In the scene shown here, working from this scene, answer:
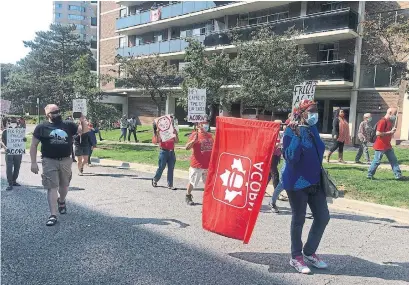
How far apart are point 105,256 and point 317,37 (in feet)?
70.9

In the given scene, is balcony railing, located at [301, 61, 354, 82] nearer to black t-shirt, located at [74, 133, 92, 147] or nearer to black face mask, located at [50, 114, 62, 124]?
black t-shirt, located at [74, 133, 92, 147]

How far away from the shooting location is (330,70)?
72.6ft

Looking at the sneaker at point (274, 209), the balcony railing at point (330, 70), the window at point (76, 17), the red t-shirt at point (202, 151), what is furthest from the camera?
the window at point (76, 17)

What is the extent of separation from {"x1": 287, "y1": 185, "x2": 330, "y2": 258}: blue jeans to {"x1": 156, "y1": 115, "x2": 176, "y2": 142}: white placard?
187 inches

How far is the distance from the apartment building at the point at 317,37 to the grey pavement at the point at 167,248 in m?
17.2

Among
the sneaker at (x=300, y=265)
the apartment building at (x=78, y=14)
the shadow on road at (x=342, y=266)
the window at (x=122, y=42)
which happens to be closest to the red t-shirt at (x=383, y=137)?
the shadow on road at (x=342, y=266)

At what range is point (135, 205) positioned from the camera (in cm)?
702

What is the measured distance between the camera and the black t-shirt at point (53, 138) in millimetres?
5695

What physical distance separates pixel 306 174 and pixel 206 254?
5.10 ft

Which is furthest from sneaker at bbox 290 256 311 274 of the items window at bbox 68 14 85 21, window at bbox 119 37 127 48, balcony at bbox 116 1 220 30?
window at bbox 68 14 85 21

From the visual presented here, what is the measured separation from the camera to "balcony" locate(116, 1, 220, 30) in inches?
1166

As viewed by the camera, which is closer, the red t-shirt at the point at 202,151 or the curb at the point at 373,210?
the curb at the point at 373,210

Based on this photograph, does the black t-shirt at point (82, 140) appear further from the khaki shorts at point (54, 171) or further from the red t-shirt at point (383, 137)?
the red t-shirt at point (383, 137)

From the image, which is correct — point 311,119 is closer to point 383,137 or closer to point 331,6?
point 383,137
